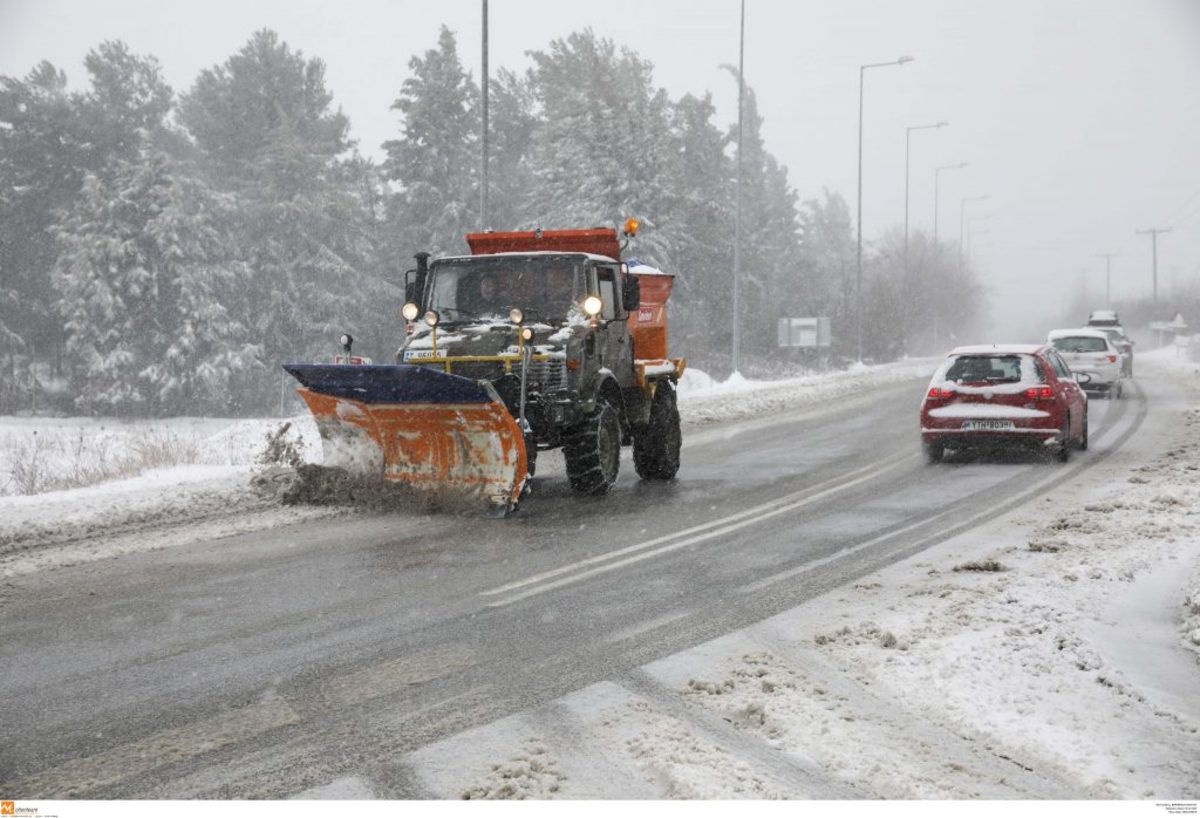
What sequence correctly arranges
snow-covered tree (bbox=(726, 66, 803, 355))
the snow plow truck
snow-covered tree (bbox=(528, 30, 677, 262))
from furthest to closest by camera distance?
snow-covered tree (bbox=(726, 66, 803, 355)), snow-covered tree (bbox=(528, 30, 677, 262)), the snow plow truck

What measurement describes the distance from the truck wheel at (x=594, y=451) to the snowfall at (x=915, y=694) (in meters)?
3.14

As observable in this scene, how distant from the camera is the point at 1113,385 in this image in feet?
86.6

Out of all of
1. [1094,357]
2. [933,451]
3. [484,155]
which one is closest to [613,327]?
[933,451]

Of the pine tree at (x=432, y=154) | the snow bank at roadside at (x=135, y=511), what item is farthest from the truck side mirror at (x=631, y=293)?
the pine tree at (x=432, y=154)

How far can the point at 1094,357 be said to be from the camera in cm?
2602

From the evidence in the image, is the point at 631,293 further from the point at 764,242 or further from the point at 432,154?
the point at 764,242

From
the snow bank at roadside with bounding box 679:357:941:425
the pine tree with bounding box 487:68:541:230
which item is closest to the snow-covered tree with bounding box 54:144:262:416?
the pine tree with bounding box 487:68:541:230

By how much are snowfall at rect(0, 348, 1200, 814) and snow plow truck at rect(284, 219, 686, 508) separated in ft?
5.43

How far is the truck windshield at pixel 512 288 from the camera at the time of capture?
35.7 ft

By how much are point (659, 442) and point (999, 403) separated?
4.65 metres

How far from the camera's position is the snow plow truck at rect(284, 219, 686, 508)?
991 centimetres

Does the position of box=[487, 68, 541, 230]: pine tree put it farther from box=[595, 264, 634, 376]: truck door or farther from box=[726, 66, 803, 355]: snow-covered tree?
box=[595, 264, 634, 376]: truck door

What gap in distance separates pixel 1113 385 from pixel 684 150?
39746 millimetres

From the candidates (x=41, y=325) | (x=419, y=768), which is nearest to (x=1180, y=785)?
(x=419, y=768)
